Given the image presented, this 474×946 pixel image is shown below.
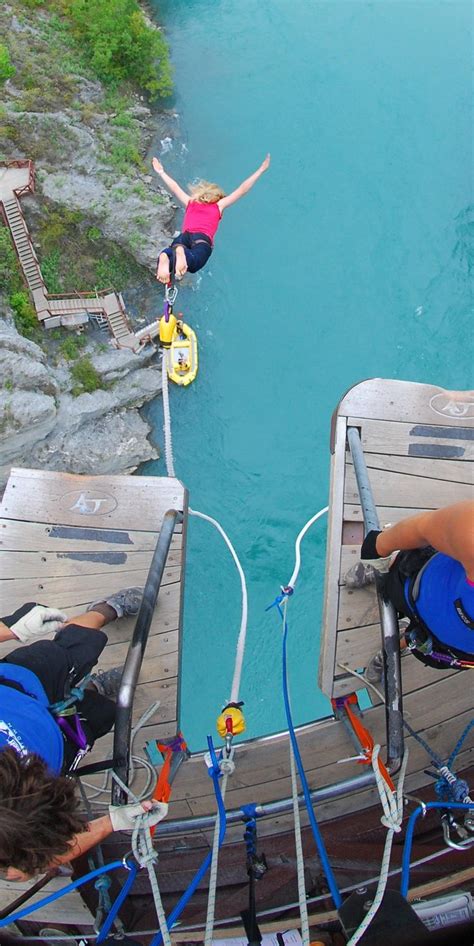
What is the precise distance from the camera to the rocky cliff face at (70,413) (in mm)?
8227

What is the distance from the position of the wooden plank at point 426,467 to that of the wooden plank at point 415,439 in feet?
0.11

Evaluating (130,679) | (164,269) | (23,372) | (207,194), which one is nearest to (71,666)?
(130,679)

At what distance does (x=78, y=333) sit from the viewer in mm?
9328

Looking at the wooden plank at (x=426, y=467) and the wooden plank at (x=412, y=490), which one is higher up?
the wooden plank at (x=426, y=467)

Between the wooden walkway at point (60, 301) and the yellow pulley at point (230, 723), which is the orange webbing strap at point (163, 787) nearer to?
the yellow pulley at point (230, 723)

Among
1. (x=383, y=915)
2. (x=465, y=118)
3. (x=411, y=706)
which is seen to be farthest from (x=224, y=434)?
(x=383, y=915)

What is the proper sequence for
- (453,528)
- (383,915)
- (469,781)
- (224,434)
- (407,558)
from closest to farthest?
(453,528) → (383,915) → (407,558) → (469,781) → (224,434)

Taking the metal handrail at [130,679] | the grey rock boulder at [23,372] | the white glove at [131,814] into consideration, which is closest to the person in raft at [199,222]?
the grey rock boulder at [23,372]

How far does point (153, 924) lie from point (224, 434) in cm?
643

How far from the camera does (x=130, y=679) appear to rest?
2.62 meters

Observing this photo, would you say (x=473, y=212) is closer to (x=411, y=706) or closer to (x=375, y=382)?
(x=375, y=382)

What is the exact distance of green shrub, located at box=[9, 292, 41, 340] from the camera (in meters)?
9.02

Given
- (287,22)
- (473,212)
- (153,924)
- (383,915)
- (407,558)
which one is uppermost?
(287,22)

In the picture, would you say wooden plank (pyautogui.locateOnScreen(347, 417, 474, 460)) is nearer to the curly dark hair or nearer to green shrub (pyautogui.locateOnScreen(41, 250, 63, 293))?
the curly dark hair
